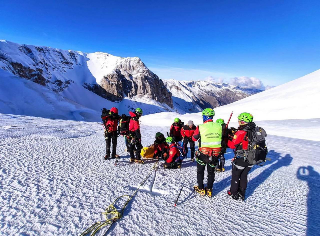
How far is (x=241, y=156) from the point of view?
12.3 ft

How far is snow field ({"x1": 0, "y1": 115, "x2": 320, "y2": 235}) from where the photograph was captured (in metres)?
2.86

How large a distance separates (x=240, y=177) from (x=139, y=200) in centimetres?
239

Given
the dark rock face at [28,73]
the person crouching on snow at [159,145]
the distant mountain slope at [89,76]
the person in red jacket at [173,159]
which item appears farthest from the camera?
the distant mountain slope at [89,76]

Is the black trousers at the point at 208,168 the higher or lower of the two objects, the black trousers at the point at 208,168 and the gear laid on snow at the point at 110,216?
the higher

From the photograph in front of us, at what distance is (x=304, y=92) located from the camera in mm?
24312

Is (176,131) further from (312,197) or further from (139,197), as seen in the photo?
(312,197)

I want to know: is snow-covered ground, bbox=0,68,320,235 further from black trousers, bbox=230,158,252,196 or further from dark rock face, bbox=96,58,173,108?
dark rock face, bbox=96,58,173,108

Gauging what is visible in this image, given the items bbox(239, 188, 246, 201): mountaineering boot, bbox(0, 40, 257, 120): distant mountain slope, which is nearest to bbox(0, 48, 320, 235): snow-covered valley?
bbox(239, 188, 246, 201): mountaineering boot

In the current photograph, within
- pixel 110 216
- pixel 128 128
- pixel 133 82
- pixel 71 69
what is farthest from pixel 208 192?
pixel 71 69

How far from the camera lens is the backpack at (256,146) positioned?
3.50 meters

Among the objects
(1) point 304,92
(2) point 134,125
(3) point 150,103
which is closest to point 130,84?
(3) point 150,103

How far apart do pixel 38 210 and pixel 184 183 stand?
3259 mm

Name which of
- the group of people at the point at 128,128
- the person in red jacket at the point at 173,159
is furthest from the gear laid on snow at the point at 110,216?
the group of people at the point at 128,128

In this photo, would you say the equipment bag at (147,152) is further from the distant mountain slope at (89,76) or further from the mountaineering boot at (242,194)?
the distant mountain slope at (89,76)
